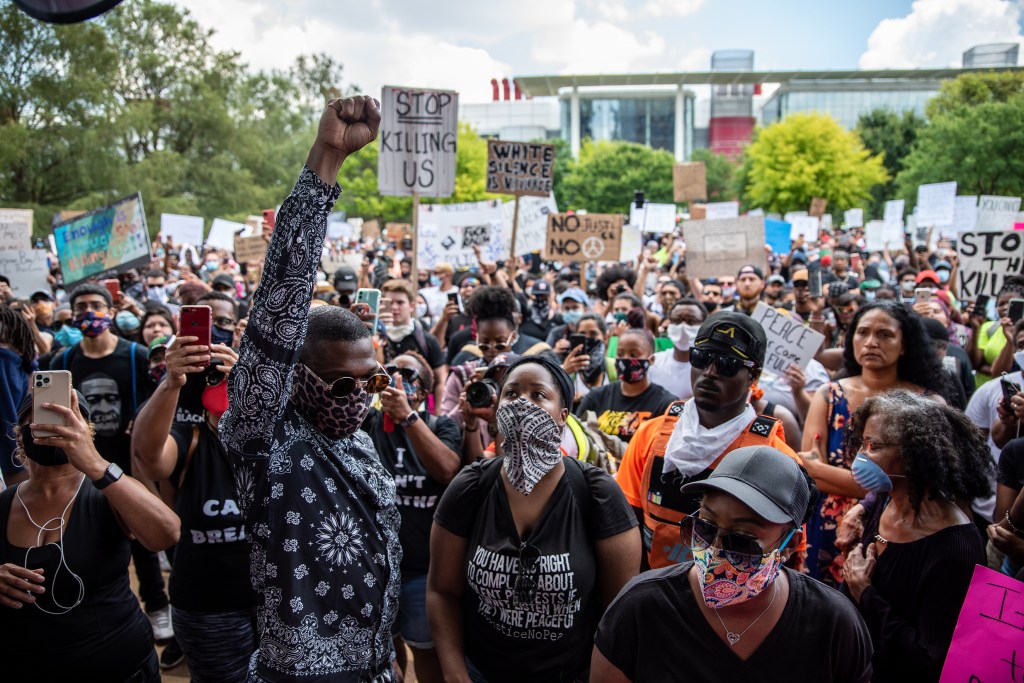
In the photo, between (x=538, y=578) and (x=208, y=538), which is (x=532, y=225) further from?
(x=538, y=578)

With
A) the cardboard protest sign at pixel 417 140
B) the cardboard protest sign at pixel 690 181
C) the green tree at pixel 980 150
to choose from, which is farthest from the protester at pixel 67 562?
the green tree at pixel 980 150

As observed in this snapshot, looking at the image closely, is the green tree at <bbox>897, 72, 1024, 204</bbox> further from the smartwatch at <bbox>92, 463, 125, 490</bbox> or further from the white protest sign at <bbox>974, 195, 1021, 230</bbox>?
the smartwatch at <bbox>92, 463, 125, 490</bbox>

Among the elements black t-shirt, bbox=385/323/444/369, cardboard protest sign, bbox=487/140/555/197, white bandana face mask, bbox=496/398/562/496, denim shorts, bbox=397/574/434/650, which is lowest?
denim shorts, bbox=397/574/434/650

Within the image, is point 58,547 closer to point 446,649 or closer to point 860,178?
point 446,649

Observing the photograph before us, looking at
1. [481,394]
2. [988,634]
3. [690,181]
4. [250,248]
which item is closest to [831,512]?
[988,634]

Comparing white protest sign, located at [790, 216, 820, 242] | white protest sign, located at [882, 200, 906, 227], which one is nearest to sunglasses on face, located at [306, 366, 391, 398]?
white protest sign, located at [882, 200, 906, 227]

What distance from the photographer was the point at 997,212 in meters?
13.3

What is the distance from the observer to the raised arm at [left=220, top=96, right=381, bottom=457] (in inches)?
73.1

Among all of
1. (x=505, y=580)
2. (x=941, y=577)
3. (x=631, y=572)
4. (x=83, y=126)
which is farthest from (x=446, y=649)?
(x=83, y=126)

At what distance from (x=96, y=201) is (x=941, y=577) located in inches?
1077

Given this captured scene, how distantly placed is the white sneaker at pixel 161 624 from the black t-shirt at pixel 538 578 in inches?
121

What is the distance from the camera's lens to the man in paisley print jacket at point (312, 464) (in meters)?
1.87

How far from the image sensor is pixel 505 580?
94.6 inches

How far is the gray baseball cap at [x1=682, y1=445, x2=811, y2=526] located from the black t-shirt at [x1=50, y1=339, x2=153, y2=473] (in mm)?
4178
